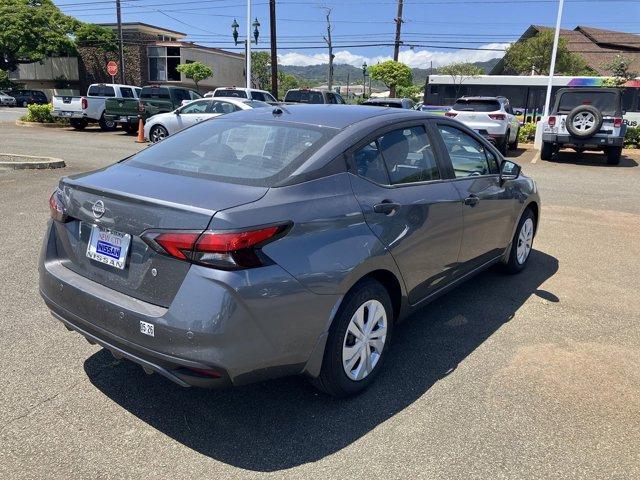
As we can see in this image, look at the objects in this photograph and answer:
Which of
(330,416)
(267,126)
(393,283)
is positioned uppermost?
(267,126)

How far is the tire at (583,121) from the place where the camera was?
47.3ft

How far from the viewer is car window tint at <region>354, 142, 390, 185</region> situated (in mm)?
3246

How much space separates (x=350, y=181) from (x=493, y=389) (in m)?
1.57

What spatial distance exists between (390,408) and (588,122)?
550 inches

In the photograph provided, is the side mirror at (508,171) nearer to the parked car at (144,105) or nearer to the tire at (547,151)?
the tire at (547,151)

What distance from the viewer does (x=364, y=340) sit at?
317 cm

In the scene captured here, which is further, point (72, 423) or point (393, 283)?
point (393, 283)

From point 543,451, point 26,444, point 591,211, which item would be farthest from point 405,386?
point 591,211

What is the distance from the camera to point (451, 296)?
4.90 m

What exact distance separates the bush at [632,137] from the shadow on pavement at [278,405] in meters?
19.7

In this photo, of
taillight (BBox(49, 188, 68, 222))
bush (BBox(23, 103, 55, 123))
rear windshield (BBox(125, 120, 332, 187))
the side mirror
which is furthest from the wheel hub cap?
bush (BBox(23, 103, 55, 123))

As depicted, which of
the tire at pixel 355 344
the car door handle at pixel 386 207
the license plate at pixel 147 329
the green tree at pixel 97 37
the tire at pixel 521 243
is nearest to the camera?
the license plate at pixel 147 329

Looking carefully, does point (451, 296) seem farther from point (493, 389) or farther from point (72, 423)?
point (72, 423)

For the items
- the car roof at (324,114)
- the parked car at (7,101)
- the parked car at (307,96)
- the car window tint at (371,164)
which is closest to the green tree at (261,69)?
the parked car at (7,101)
